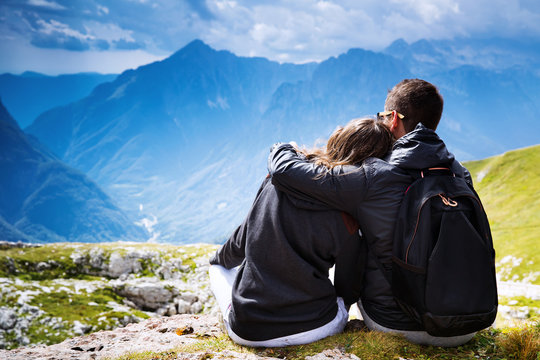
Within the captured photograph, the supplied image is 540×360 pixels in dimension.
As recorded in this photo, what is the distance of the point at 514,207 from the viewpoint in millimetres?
83562

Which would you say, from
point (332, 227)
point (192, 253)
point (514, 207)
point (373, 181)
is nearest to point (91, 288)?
point (192, 253)

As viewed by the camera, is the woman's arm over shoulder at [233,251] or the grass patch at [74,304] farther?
the grass patch at [74,304]

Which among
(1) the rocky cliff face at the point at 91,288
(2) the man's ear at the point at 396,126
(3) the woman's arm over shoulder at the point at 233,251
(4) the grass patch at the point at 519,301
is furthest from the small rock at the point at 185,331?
(4) the grass patch at the point at 519,301

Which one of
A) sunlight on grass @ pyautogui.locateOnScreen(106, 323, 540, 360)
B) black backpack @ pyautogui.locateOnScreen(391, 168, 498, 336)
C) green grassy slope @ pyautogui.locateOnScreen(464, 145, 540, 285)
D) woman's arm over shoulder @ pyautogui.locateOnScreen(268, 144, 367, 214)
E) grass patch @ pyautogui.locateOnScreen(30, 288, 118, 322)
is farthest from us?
green grassy slope @ pyautogui.locateOnScreen(464, 145, 540, 285)

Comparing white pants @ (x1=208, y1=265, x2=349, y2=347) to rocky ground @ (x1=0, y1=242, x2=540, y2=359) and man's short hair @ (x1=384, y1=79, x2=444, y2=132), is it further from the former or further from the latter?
rocky ground @ (x1=0, y1=242, x2=540, y2=359)

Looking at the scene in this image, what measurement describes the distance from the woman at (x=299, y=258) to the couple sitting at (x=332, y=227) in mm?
16

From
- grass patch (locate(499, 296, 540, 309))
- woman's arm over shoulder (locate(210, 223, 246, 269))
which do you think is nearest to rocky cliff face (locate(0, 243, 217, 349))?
woman's arm over shoulder (locate(210, 223, 246, 269))

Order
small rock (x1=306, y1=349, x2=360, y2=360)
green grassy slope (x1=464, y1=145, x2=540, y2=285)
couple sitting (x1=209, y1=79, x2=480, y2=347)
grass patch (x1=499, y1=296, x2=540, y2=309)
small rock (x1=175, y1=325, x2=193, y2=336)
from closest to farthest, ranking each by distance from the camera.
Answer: couple sitting (x1=209, y1=79, x2=480, y2=347) → small rock (x1=306, y1=349, x2=360, y2=360) → small rock (x1=175, y1=325, x2=193, y2=336) → grass patch (x1=499, y1=296, x2=540, y2=309) → green grassy slope (x1=464, y1=145, x2=540, y2=285)

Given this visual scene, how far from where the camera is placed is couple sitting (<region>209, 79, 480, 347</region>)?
17.7 ft

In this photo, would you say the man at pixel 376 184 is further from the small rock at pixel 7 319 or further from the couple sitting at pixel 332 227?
the small rock at pixel 7 319

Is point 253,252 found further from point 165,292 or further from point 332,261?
point 165,292

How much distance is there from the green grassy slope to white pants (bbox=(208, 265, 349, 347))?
56.2 m

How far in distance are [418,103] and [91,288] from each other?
107 feet

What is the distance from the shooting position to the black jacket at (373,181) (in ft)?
17.3
